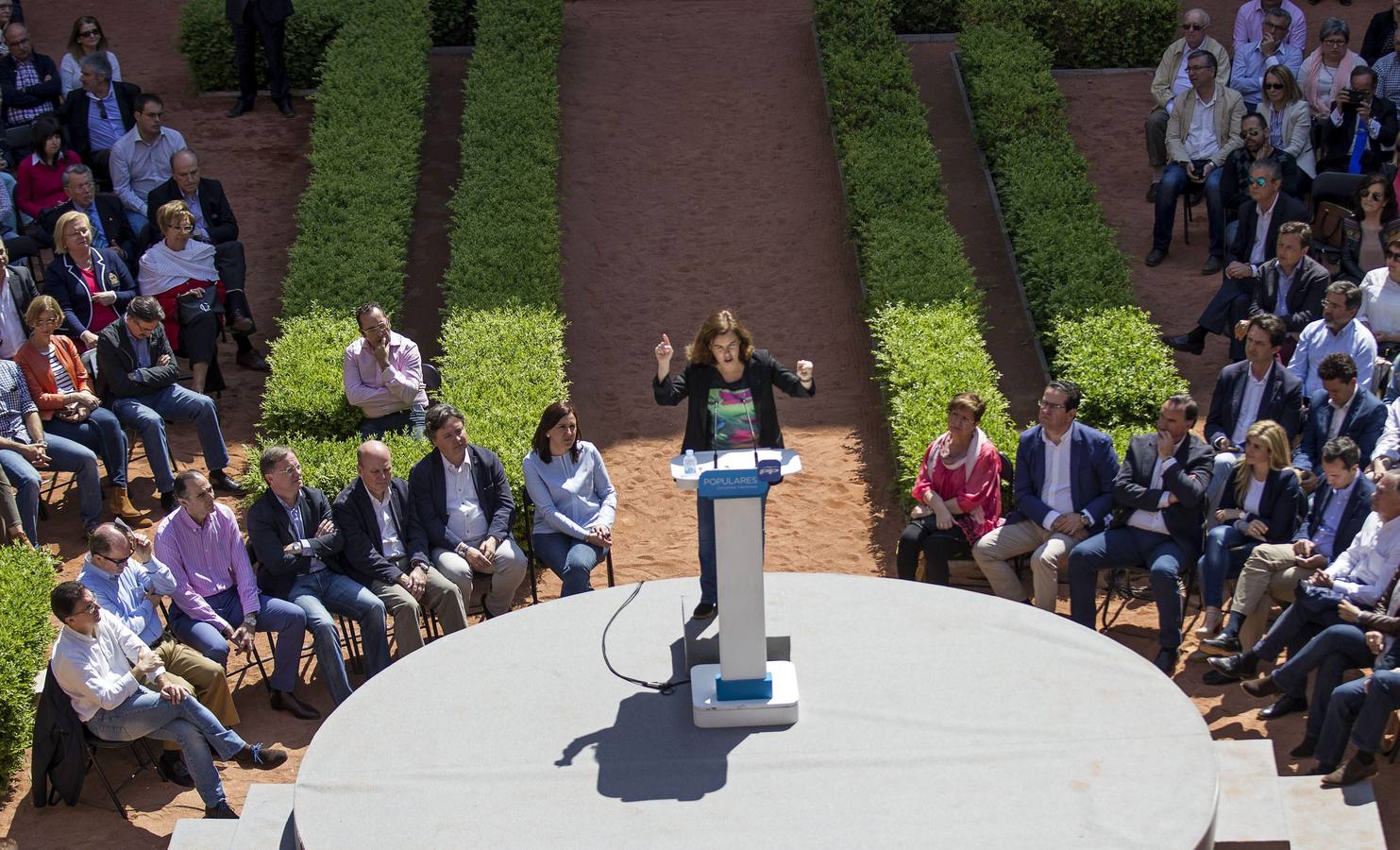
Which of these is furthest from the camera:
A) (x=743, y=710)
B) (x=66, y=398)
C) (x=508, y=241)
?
(x=508, y=241)

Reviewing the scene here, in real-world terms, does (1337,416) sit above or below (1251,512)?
above

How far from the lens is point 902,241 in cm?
1357

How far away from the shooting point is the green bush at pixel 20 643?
8.76 metres

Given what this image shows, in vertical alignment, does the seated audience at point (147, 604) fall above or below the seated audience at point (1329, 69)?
below

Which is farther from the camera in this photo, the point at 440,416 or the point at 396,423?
the point at 396,423

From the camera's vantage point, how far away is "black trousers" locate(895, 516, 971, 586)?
10.1 m

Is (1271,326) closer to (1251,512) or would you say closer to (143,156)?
(1251,512)

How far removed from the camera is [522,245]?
13812 millimetres

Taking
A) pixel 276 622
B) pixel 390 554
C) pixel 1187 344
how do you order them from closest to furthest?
pixel 276 622, pixel 390 554, pixel 1187 344

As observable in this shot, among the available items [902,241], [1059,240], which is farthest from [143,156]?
[1059,240]

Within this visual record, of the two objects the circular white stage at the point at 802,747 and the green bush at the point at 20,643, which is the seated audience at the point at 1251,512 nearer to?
the circular white stage at the point at 802,747

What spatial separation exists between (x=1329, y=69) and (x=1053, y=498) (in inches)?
241

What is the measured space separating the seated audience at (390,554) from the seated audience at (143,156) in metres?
4.91

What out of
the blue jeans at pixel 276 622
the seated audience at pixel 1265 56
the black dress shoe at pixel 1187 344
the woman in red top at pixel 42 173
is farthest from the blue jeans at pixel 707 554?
the seated audience at pixel 1265 56
